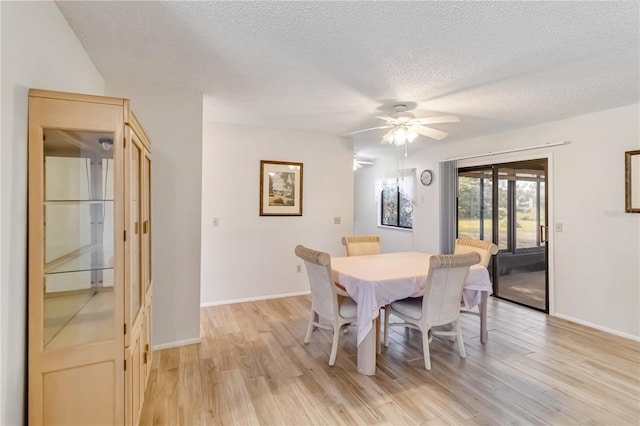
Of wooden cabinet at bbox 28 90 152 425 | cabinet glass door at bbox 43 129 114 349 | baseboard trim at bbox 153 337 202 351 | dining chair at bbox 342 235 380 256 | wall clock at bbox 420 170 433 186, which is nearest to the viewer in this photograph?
wooden cabinet at bbox 28 90 152 425

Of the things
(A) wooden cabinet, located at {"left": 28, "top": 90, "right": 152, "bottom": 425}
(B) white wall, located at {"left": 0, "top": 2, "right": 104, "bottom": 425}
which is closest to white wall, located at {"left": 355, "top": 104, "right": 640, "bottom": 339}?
(A) wooden cabinet, located at {"left": 28, "top": 90, "right": 152, "bottom": 425}

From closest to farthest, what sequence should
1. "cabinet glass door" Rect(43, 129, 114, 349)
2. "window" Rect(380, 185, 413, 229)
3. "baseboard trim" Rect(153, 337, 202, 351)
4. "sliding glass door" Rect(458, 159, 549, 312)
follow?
"cabinet glass door" Rect(43, 129, 114, 349), "baseboard trim" Rect(153, 337, 202, 351), "sliding glass door" Rect(458, 159, 549, 312), "window" Rect(380, 185, 413, 229)

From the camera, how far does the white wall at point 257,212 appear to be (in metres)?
4.16

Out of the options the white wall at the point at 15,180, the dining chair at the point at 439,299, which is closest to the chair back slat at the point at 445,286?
the dining chair at the point at 439,299

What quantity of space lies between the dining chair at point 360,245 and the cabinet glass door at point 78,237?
2.45 metres

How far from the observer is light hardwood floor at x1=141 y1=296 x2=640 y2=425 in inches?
79.7

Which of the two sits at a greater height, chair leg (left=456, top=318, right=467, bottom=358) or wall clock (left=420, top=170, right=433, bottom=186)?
wall clock (left=420, top=170, right=433, bottom=186)

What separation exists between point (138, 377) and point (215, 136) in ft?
9.88

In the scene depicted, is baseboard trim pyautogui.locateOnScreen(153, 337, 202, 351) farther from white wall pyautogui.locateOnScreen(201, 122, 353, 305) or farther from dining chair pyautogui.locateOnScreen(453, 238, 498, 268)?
dining chair pyautogui.locateOnScreen(453, 238, 498, 268)

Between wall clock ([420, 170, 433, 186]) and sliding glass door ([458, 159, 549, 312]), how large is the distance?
630mm

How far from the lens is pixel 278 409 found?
2084 millimetres

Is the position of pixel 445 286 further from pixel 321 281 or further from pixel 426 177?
pixel 426 177

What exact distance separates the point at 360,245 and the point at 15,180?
302 cm

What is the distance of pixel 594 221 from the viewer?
139 inches
